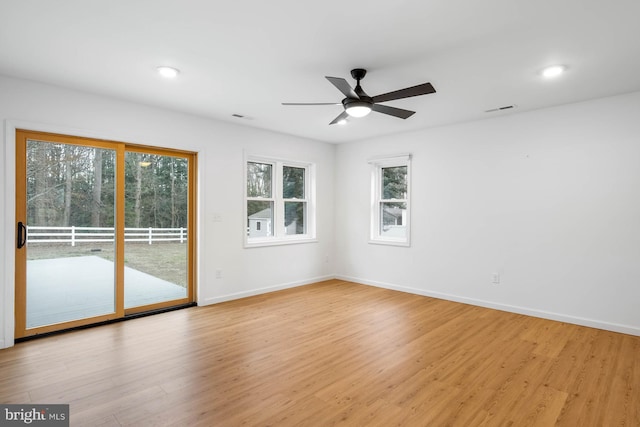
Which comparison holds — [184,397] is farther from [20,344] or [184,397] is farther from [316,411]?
[20,344]

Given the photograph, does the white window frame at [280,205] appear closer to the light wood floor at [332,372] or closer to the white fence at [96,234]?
the white fence at [96,234]

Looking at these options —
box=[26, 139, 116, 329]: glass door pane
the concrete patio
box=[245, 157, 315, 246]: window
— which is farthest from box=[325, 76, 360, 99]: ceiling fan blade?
the concrete patio

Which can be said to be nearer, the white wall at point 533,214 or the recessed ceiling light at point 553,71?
the recessed ceiling light at point 553,71

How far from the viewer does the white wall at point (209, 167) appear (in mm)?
3309

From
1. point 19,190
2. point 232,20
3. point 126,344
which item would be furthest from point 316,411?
point 19,190

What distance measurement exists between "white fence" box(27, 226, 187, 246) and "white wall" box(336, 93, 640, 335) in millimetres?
3397

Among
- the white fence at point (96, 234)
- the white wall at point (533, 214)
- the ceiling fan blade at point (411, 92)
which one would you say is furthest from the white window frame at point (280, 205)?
the ceiling fan blade at point (411, 92)

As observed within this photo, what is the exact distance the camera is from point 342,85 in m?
2.75

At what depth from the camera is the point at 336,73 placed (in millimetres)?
3213

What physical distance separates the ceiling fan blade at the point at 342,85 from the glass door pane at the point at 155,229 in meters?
2.76

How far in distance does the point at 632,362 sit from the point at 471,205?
7.97ft

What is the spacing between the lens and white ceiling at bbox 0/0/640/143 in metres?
2.21

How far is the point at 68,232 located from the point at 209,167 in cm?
182

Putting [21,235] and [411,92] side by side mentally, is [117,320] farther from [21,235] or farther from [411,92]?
[411,92]
